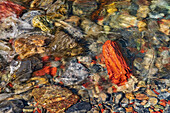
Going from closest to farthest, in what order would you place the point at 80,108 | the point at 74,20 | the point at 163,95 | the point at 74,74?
the point at 80,108, the point at 163,95, the point at 74,74, the point at 74,20

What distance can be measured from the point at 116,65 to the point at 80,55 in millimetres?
1138

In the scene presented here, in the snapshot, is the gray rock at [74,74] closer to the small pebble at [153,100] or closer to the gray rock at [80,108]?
the gray rock at [80,108]

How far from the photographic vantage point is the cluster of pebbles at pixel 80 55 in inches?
141

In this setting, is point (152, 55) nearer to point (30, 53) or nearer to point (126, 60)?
point (126, 60)

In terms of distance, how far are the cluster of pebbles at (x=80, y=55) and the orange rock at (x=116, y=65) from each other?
9 centimetres

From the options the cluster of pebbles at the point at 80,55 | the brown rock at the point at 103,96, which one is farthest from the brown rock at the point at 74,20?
the brown rock at the point at 103,96

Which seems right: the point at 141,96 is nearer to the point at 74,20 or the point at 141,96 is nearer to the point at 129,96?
the point at 129,96

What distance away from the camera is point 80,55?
4309mm

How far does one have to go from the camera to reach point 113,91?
3.76 meters

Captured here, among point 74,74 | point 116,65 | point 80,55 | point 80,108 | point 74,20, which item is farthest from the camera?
point 74,20

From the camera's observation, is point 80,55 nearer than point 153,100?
No

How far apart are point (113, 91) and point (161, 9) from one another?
3651 mm

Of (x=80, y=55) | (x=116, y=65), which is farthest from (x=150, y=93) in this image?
(x=80, y=55)

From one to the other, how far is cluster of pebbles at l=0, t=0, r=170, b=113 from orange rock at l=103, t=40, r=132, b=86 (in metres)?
0.09
